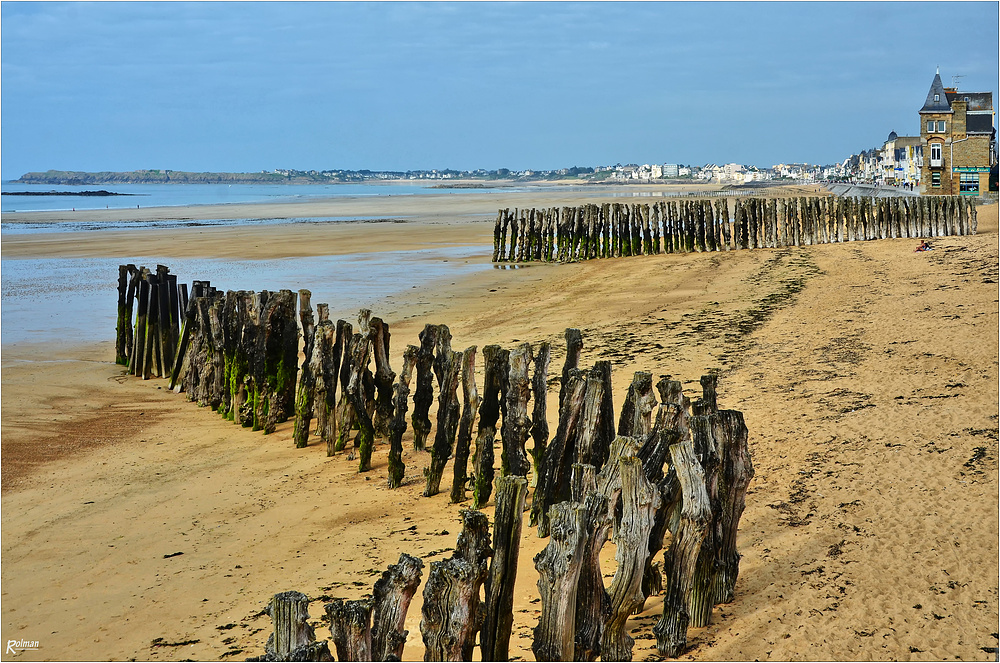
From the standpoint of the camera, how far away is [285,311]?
801 cm

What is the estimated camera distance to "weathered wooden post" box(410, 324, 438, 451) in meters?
6.35

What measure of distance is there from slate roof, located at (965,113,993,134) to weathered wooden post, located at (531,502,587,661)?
59.5 meters

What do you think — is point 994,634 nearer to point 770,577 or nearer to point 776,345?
point 770,577

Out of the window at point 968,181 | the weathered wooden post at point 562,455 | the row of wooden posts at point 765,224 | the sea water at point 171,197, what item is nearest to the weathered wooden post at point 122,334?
the weathered wooden post at point 562,455

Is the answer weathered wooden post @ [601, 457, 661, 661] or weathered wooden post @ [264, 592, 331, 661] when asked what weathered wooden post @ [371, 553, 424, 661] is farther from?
weathered wooden post @ [601, 457, 661, 661]

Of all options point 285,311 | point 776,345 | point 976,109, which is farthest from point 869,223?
point 976,109

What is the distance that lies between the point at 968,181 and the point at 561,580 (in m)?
56.2

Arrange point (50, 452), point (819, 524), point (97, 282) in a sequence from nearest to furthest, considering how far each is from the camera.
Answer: point (819, 524), point (50, 452), point (97, 282)

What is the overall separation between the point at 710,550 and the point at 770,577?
0.52 meters

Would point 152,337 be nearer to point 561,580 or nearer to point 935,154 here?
point 561,580

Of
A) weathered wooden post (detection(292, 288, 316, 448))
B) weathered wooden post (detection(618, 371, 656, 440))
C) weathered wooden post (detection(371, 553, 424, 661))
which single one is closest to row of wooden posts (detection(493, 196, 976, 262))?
weathered wooden post (detection(292, 288, 316, 448))

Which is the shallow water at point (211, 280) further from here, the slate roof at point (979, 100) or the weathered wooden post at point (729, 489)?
the slate roof at point (979, 100)

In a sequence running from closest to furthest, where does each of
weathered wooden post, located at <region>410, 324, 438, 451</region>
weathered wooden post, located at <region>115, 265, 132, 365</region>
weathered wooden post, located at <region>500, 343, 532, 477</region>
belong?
weathered wooden post, located at <region>500, 343, 532, 477</region> < weathered wooden post, located at <region>410, 324, 438, 451</region> < weathered wooden post, located at <region>115, 265, 132, 365</region>

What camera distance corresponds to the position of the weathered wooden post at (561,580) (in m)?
3.28
